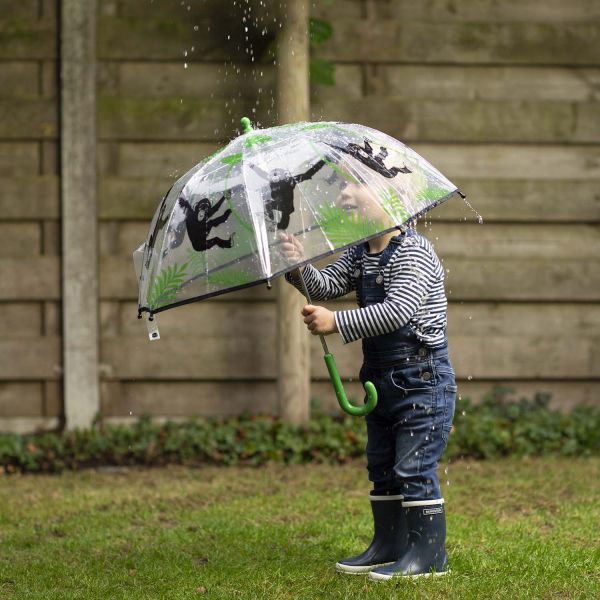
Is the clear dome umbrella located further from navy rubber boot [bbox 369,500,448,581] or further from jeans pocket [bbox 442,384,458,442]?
navy rubber boot [bbox 369,500,448,581]

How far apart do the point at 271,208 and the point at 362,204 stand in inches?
9.7

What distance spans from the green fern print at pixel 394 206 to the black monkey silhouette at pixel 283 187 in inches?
7.8

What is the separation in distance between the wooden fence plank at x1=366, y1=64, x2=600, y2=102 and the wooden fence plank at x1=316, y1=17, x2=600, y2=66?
0.05m

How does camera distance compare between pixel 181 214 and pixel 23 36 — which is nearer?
pixel 181 214

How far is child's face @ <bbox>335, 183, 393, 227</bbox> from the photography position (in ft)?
9.16

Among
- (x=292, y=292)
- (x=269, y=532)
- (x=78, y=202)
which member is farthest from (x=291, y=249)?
(x=78, y=202)

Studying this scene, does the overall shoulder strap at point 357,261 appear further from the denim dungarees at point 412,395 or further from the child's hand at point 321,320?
the child's hand at point 321,320

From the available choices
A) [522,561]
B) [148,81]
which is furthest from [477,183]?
[522,561]

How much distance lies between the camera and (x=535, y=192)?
5.79 meters

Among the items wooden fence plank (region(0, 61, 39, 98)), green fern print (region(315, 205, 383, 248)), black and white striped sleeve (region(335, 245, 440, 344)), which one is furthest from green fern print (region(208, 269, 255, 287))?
wooden fence plank (region(0, 61, 39, 98))

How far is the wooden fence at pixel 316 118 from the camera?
5.62 m

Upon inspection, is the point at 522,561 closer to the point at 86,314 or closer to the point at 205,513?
the point at 205,513

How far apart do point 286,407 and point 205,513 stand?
51.6 inches

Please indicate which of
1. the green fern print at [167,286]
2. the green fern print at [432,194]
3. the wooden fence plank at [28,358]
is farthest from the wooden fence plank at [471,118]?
the green fern print at [167,286]
